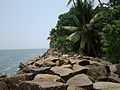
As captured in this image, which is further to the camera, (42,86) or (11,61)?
(11,61)

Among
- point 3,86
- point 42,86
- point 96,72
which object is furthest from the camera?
point 96,72

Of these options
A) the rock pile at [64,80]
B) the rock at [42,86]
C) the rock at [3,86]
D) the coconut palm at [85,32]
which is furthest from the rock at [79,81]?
the coconut palm at [85,32]

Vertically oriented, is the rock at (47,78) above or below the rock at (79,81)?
above

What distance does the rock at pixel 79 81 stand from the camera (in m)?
7.00

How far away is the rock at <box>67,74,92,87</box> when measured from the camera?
7000mm

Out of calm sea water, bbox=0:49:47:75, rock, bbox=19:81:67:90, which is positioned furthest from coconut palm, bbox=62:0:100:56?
rock, bbox=19:81:67:90

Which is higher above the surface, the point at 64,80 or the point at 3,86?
the point at 3,86

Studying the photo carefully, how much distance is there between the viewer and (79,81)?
720 cm

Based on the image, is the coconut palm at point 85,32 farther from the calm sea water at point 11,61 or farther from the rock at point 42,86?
the rock at point 42,86

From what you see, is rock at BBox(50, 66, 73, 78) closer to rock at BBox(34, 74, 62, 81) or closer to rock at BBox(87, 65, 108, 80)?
rock at BBox(34, 74, 62, 81)

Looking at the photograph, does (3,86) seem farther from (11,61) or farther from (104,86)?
(11,61)

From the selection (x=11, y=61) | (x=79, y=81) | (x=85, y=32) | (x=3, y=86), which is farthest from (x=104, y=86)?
(x=11, y=61)

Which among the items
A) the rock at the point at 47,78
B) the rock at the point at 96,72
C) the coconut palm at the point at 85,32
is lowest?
the rock at the point at 96,72

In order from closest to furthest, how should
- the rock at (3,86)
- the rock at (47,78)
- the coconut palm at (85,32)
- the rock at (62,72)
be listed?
the rock at (3,86) → the rock at (47,78) → the rock at (62,72) → the coconut palm at (85,32)
